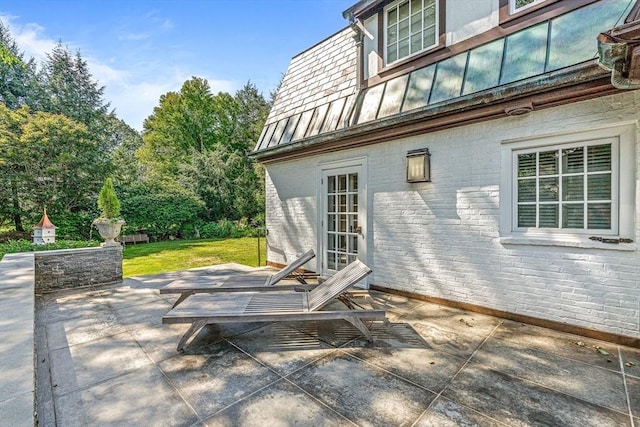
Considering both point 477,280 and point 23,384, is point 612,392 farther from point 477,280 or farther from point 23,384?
point 23,384

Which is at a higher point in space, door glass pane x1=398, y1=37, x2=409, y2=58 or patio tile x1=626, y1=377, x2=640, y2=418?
door glass pane x1=398, y1=37, x2=409, y2=58

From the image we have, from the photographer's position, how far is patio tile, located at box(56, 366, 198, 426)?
2059mm

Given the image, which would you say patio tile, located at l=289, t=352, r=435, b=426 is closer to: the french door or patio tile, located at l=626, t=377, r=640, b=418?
patio tile, located at l=626, t=377, r=640, b=418

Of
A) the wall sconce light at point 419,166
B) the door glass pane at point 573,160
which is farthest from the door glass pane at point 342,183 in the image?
the door glass pane at point 573,160

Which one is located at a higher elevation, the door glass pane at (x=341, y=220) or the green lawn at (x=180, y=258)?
the door glass pane at (x=341, y=220)

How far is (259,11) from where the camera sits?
27.8ft

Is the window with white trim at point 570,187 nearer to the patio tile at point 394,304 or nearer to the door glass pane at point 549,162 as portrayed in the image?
the door glass pane at point 549,162

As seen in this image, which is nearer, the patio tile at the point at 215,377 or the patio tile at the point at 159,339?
the patio tile at the point at 215,377

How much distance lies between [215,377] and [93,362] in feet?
4.34

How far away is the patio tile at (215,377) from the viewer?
229 cm

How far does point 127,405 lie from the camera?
2.23 meters

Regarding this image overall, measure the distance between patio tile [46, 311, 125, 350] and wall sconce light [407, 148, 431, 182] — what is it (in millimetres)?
4637

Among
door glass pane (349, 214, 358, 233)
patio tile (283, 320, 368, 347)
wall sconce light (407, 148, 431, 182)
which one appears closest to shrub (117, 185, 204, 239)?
door glass pane (349, 214, 358, 233)

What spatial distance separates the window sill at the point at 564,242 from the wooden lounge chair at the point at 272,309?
208cm
